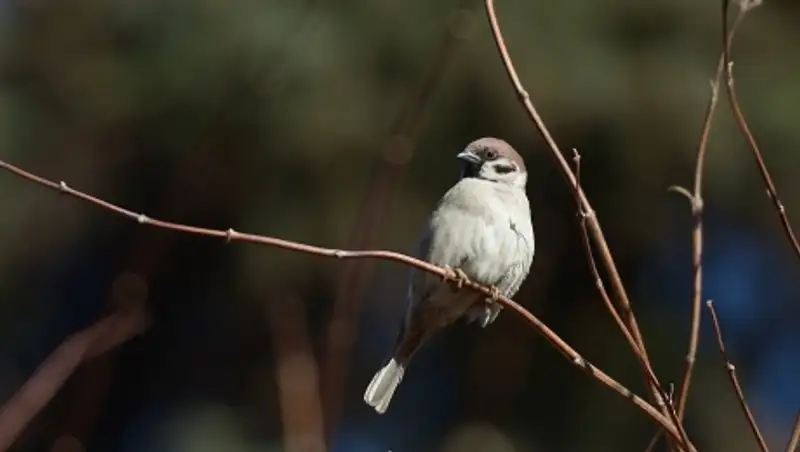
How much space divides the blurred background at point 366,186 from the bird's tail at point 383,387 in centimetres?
351

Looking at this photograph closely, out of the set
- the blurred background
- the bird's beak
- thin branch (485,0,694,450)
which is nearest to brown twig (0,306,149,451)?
thin branch (485,0,694,450)

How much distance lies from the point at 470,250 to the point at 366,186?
4273 mm

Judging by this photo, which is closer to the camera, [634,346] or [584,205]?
[634,346]

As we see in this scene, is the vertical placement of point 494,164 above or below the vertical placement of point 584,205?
below

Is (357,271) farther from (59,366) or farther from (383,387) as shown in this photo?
(383,387)

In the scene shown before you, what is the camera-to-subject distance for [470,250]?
336cm

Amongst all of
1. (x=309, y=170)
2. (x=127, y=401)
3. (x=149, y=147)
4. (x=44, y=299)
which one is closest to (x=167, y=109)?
(x=149, y=147)

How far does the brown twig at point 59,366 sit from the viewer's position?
1.55m

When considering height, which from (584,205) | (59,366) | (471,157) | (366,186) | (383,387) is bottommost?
(366,186)

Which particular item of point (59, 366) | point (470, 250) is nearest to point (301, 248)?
point (59, 366)

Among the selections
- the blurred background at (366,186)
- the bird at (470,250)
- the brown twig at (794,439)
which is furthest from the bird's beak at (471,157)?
the blurred background at (366,186)

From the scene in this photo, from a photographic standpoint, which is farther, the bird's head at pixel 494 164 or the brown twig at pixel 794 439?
the bird's head at pixel 494 164

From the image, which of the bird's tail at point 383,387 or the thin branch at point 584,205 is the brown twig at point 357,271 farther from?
the bird's tail at point 383,387

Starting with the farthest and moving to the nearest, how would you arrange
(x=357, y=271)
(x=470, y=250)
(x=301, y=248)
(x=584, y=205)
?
(x=470, y=250)
(x=584, y=205)
(x=301, y=248)
(x=357, y=271)
